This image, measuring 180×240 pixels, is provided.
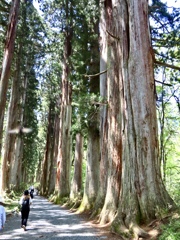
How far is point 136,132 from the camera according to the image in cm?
713

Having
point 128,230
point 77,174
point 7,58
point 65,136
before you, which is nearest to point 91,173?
point 77,174

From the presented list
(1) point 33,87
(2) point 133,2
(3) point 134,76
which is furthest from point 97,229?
(1) point 33,87

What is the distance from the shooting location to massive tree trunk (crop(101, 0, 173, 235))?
6621 mm

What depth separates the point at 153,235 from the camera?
5605 millimetres

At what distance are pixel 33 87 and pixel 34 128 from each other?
5.61 m

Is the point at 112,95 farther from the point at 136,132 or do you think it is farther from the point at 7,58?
the point at 7,58

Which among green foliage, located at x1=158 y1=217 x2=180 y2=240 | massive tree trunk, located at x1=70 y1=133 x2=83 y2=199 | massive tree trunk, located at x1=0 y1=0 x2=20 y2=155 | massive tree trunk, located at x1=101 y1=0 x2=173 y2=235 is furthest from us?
massive tree trunk, located at x1=70 y1=133 x2=83 y2=199

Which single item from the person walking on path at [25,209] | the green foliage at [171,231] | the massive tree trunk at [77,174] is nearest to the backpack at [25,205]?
the person walking on path at [25,209]

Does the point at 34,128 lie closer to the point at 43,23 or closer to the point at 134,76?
the point at 43,23

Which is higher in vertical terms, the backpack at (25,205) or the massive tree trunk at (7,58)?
the massive tree trunk at (7,58)

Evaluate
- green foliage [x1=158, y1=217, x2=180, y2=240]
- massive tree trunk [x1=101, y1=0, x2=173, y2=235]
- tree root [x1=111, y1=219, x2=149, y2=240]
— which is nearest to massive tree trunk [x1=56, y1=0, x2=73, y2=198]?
massive tree trunk [x1=101, y1=0, x2=173, y2=235]

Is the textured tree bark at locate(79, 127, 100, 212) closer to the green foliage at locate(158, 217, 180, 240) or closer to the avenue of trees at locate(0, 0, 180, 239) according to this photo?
the avenue of trees at locate(0, 0, 180, 239)

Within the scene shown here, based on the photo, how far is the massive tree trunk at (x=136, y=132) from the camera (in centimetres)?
662

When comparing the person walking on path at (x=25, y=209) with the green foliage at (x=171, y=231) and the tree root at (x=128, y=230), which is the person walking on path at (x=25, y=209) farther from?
the green foliage at (x=171, y=231)
